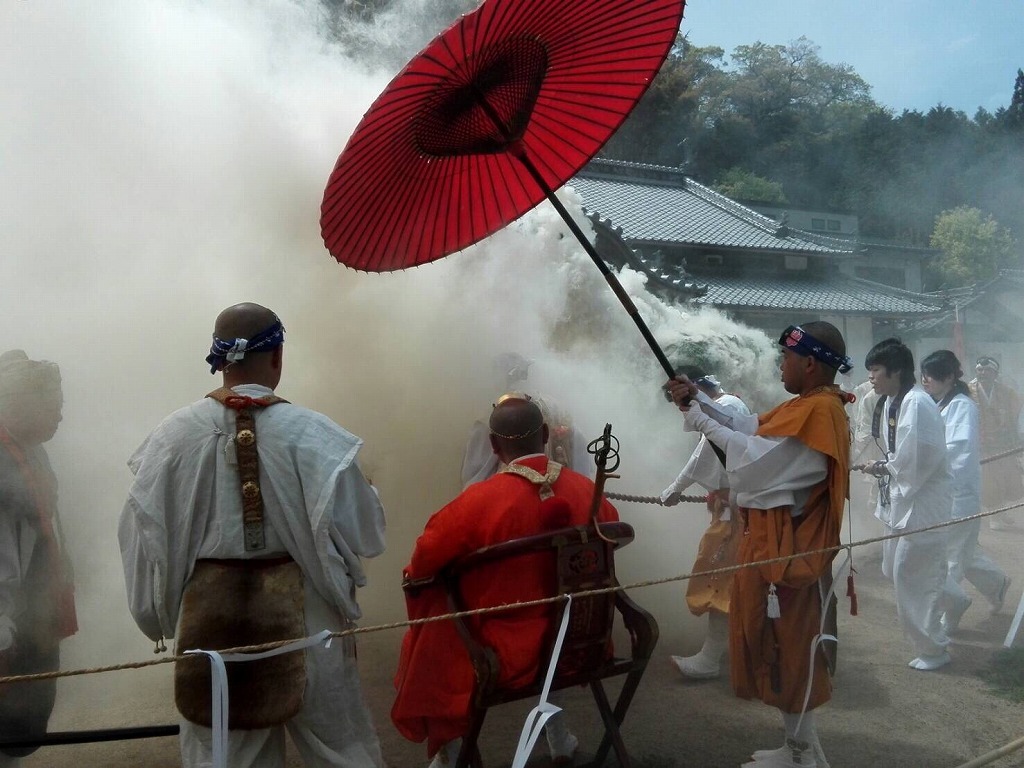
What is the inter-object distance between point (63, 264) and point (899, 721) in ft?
18.4

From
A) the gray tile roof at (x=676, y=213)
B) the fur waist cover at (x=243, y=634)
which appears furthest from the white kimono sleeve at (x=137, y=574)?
the gray tile roof at (x=676, y=213)

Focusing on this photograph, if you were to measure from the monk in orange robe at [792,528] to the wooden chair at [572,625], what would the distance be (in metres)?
0.71

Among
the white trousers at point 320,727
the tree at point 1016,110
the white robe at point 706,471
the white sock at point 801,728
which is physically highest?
the tree at point 1016,110

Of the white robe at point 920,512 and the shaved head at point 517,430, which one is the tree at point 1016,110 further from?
the shaved head at point 517,430

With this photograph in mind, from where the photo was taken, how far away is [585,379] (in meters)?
7.42

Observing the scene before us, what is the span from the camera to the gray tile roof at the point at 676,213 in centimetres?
1693

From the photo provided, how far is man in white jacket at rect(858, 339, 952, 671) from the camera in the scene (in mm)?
4910

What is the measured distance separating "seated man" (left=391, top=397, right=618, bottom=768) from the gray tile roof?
13.3 metres

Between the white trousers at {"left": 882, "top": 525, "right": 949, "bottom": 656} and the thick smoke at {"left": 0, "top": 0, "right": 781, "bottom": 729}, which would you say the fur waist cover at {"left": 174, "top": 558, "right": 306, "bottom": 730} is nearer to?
the thick smoke at {"left": 0, "top": 0, "right": 781, "bottom": 729}

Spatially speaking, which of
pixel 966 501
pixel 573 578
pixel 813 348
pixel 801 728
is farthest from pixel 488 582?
pixel 966 501

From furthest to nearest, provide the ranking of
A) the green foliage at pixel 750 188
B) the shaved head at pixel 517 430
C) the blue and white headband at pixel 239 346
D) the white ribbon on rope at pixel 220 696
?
the green foliage at pixel 750 188 < the shaved head at pixel 517 430 < the blue and white headband at pixel 239 346 < the white ribbon on rope at pixel 220 696

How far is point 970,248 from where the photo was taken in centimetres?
2730

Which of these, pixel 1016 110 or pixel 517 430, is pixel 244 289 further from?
pixel 1016 110

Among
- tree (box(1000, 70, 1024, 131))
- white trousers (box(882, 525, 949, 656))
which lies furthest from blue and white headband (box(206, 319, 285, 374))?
tree (box(1000, 70, 1024, 131))
